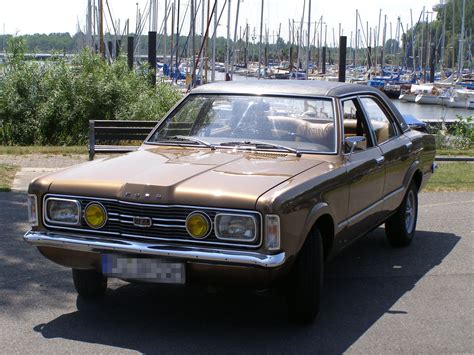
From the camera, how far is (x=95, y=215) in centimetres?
550

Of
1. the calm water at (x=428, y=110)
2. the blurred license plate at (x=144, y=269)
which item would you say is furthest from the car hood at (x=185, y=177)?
the calm water at (x=428, y=110)

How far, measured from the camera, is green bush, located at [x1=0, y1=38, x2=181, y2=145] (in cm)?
1922

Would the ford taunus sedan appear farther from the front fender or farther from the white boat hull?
the white boat hull

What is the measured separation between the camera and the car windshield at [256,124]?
667 cm

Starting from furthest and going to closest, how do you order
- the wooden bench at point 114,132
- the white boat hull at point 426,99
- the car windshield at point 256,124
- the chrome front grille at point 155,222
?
the white boat hull at point 426,99
the wooden bench at point 114,132
the car windshield at point 256,124
the chrome front grille at point 155,222

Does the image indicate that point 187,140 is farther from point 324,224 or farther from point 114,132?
point 114,132

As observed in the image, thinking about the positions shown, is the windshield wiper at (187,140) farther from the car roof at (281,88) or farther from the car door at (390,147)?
the car door at (390,147)

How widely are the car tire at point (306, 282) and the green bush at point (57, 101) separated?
1396cm

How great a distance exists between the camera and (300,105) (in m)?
6.95

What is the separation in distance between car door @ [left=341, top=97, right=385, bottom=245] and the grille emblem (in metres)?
1.75

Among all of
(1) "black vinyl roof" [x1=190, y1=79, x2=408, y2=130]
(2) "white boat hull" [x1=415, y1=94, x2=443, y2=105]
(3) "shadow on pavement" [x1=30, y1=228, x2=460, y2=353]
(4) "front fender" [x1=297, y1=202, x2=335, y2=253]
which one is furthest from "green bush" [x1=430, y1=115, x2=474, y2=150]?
(2) "white boat hull" [x1=415, y1=94, x2=443, y2=105]

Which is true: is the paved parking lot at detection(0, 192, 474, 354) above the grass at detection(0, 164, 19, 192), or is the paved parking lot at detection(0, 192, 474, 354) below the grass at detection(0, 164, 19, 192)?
above

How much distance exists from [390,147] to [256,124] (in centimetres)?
159

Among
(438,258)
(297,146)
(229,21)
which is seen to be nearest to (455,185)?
(438,258)
